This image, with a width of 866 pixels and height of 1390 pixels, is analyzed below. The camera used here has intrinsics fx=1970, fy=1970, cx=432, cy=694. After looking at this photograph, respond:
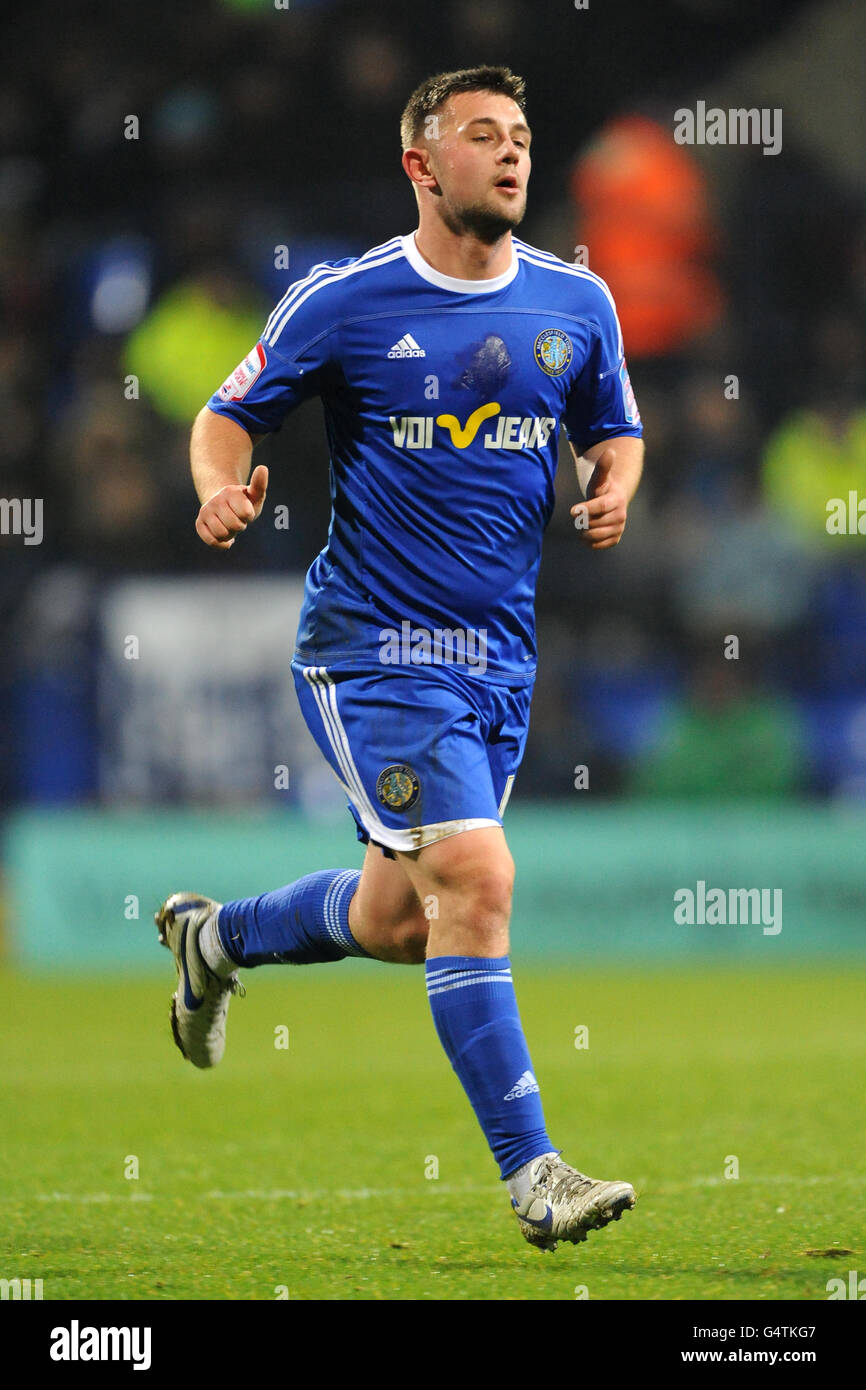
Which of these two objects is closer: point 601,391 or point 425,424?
point 425,424

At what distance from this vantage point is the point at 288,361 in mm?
4352

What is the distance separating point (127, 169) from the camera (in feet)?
45.7

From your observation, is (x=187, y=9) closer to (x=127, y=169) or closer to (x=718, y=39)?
(x=127, y=169)

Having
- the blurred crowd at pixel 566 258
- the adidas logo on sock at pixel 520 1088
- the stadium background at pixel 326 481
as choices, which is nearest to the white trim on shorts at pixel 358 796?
the adidas logo on sock at pixel 520 1088

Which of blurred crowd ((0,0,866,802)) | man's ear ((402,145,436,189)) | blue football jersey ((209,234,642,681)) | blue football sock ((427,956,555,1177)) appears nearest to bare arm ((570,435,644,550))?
blue football jersey ((209,234,642,681))

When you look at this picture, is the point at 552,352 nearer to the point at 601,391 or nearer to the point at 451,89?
the point at 601,391

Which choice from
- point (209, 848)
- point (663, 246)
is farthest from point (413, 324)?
point (663, 246)

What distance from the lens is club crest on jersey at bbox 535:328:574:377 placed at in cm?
436

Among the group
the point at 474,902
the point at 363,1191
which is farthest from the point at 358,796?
the point at 363,1191

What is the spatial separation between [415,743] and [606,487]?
0.74m

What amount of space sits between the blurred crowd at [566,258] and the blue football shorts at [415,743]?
291 inches

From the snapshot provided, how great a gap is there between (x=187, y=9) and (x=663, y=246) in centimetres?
400

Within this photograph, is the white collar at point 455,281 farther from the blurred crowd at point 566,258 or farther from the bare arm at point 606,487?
the blurred crowd at point 566,258

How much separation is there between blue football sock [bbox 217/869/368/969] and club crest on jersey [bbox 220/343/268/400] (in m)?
1.15
